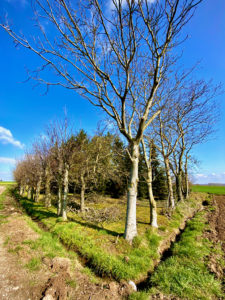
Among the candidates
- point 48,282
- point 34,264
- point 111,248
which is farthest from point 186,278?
point 34,264

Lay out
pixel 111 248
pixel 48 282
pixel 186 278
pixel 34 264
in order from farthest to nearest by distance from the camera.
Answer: pixel 111 248 → pixel 34 264 → pixel 186 278 → pixel 48 282

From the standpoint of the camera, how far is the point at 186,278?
3193mm

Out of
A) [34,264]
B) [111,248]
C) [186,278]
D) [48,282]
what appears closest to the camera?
[48,282]

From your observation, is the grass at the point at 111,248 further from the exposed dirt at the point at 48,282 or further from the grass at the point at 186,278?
the grass at the point at 186,278

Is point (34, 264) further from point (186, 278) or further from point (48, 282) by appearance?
point (186, 278)

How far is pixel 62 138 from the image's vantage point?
26.2 ft

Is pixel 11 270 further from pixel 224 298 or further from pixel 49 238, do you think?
pixel 224 298

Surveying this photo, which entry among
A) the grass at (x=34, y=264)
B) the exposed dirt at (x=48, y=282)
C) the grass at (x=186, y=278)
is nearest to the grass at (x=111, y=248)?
the exposed dirt at (x=48, y=282)

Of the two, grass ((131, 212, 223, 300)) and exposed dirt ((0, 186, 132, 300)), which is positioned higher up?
grass ((131, 212, 223, 300))

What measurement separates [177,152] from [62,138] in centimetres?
1250

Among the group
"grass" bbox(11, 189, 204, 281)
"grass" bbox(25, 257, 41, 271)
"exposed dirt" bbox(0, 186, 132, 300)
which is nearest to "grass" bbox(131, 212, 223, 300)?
"grass" bbox(11, 189, 204, 281)

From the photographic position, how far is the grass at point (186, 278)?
2812mm

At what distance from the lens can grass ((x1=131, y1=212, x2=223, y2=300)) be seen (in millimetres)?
2812

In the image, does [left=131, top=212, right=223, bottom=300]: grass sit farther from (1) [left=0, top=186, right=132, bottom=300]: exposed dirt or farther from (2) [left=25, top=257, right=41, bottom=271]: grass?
(2) [left=25, top=257, right=41, bottom=271]: grass
